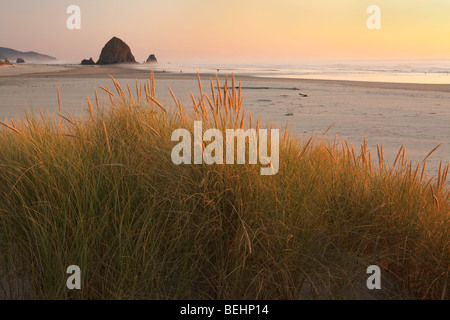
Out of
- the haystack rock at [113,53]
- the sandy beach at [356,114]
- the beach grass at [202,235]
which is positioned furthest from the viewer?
the haystack rock at [113,53]

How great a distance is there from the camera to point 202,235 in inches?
75.0

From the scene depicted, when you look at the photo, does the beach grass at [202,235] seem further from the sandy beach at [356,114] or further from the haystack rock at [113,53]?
the haystack rock at [113,53]

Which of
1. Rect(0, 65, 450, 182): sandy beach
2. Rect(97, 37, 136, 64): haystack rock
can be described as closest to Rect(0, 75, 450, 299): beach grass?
Rect(0, 65, 450, 182): sandy beach

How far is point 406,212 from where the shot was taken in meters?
2.22

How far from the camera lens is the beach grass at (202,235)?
1.79 m

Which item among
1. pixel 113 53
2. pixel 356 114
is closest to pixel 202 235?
pixel 356 114

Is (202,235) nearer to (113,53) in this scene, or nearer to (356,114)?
(356,114)

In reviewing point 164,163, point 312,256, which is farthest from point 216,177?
point 312,256

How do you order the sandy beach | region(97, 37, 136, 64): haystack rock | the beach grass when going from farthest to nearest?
1. region(97, 37, 136, 64): haystack rock
2. the sandy beach
3. the beach grass

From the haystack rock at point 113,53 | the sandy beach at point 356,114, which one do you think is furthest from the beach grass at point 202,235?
the haystack rock at point 113,53

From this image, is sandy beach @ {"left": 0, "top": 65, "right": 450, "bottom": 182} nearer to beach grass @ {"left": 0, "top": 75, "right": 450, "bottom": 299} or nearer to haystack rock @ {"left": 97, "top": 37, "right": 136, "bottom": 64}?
beach grass @ {"left": 0, "top": 75, "right": 450, "bottom": 299}

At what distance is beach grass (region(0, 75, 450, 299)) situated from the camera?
5.86ft

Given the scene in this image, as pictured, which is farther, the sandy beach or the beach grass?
the sandy beach

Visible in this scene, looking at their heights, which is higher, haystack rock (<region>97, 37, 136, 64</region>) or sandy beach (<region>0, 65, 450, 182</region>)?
haystack rock (<region>97, 37, 136, 64</region>)
